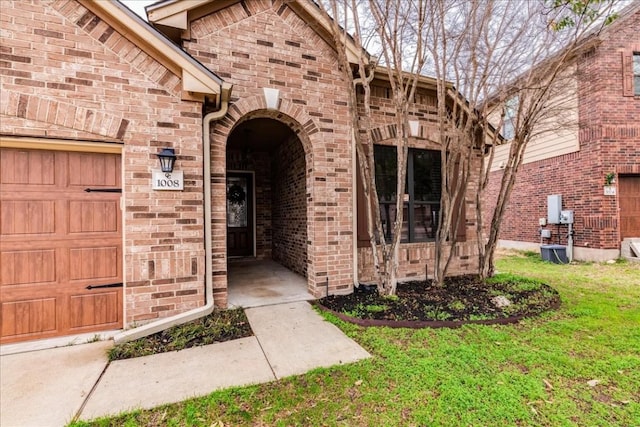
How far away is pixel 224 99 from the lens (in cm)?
409

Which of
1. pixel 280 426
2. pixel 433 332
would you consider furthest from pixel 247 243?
pixel 280 426

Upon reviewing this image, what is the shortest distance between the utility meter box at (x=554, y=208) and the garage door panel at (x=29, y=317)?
1224 centimetres

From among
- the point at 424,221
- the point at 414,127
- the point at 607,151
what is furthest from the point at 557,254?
the point at 414,127

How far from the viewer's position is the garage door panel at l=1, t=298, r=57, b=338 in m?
3.29

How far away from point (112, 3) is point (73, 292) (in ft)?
11.3

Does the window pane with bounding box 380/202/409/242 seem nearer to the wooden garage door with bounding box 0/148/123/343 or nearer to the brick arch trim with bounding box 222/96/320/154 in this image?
the brick arch trim with bounding box 222/96/320/154

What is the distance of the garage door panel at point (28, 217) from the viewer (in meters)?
3.28

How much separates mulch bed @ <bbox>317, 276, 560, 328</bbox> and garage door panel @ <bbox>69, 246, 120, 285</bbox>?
9.29ft

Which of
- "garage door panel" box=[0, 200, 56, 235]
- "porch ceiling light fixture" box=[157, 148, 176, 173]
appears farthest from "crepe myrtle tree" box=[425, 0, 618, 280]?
"garage door panel" box=[0, 200, 56, 235]

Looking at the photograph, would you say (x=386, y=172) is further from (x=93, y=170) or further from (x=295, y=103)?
(x=93, y=170)

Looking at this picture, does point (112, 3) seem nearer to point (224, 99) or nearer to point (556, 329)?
point (224, 99)

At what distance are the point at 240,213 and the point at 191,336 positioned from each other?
17.5ft

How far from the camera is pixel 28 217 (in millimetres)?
3355

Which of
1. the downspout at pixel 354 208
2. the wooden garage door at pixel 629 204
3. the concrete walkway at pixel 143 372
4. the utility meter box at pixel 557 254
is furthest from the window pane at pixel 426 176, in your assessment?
the wooden garage door at pixel 629 204
